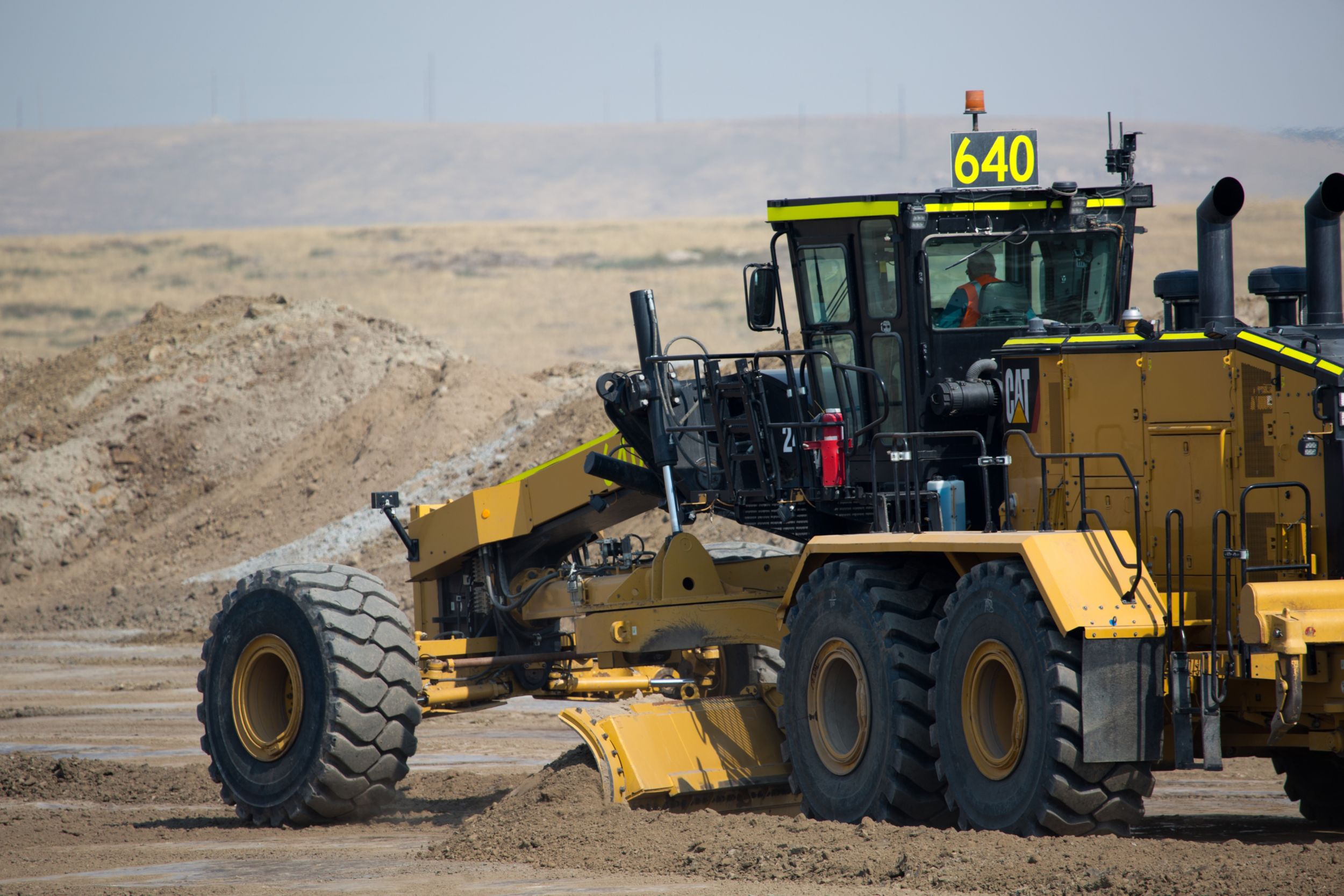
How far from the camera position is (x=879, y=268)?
1020 cm

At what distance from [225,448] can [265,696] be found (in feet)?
75.9

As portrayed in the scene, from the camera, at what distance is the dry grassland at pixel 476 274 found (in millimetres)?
57844

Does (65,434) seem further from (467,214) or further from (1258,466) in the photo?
(467,214)

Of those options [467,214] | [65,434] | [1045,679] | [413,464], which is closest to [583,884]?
[1045,679]

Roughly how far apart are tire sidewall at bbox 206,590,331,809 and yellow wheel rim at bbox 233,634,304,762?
45 millimetres

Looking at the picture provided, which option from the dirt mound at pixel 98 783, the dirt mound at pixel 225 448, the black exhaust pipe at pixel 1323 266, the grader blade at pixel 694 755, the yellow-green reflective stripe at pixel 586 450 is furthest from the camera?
the dirt mound at pixel 225 448

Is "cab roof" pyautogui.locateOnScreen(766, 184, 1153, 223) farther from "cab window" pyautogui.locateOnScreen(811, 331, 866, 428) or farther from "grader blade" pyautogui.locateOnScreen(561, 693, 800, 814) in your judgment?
"grader blade" pyautogui.locateOnScreen(561, 693, 800, 814)

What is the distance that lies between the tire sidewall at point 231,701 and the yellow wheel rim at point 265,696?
45mm

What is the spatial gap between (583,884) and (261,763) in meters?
3.98

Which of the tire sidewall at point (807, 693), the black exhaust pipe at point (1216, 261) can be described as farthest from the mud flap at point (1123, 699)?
the black exhaust pipe at point (1216, 261)

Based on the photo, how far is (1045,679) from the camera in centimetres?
786

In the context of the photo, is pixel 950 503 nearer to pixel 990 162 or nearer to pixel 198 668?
pixel 990 162

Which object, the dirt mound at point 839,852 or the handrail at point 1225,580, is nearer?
the dirt mound at point 839,852

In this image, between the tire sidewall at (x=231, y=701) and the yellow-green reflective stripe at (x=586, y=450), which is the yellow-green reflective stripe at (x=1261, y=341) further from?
the tire sidewall at (x=231, y=701)
